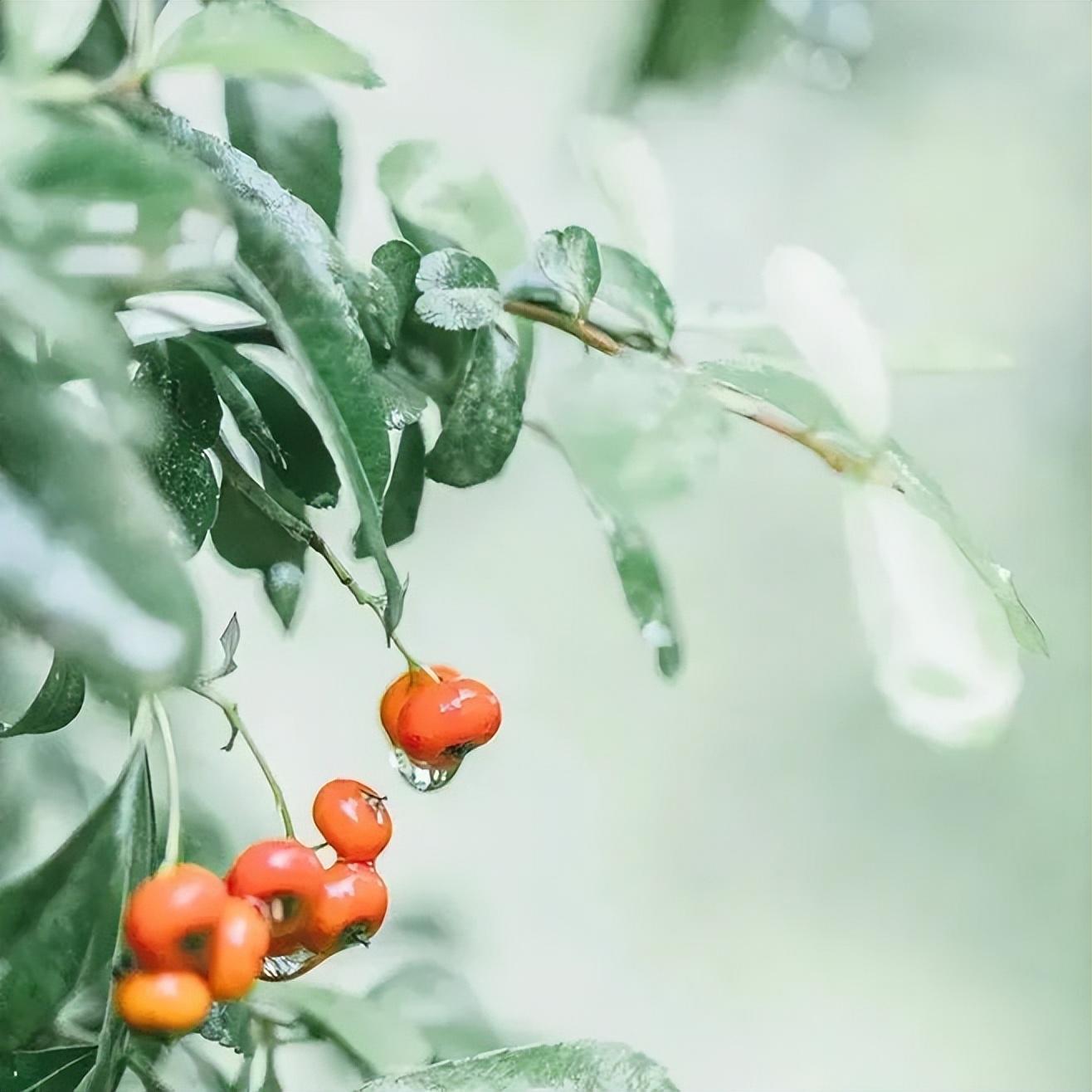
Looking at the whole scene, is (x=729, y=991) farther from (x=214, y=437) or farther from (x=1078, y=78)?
(x=1078, y=78)

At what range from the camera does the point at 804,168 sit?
2.05ft

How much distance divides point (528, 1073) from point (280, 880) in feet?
0.34

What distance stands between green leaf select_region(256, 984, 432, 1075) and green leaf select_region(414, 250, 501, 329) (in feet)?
0.91

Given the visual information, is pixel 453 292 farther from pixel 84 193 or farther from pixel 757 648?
pixel 757 648

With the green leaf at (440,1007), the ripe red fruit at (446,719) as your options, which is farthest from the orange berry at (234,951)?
the green leaf at (440,1007)

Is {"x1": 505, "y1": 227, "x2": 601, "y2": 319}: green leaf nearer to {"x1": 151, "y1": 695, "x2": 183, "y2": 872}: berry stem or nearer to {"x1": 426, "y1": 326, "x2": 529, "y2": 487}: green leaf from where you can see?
{"x1": 426, "y1": 326, "x2": 529, "y2": 487}: green leaf

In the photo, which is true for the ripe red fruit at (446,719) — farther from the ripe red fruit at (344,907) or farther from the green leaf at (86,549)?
the green leaf at (86,549)

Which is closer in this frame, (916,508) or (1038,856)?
(916,508)

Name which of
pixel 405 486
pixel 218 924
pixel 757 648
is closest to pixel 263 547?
pixel 405 486

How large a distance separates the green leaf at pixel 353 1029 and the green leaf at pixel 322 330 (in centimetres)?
24

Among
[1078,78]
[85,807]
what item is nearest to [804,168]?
[1078,78]

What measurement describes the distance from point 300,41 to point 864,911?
1.58 feet

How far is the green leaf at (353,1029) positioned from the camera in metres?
0.50

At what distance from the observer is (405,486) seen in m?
0.46
